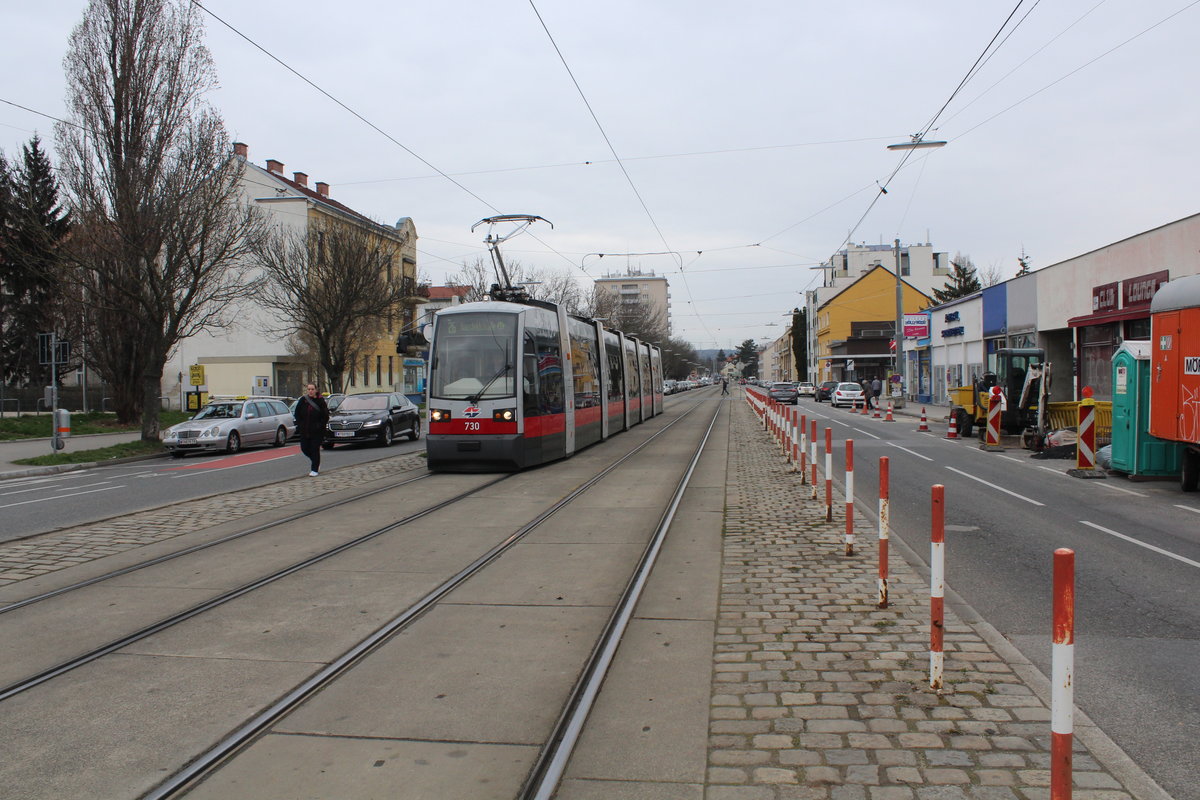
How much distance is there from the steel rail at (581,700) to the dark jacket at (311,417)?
30.8 feet

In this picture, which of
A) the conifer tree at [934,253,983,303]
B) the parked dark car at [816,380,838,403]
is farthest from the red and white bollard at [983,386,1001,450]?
the conifer tree at [934,253,983,303]

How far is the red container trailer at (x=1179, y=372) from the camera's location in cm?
1286

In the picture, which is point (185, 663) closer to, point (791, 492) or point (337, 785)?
point (337, 785)

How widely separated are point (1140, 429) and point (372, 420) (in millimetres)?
18120

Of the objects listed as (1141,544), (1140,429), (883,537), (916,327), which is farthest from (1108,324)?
(883,537)

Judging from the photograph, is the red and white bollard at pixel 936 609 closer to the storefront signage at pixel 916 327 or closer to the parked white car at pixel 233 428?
the parked white car at pixel 233 428

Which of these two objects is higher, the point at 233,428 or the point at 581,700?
the point at 233,428

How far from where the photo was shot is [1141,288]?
27016 mm

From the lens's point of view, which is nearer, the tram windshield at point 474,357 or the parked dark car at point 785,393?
the tram windshield at point 474,357

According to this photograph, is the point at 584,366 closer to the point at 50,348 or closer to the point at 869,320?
the point at 50,348

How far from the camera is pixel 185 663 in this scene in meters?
5.37

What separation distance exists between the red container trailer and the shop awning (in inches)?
571

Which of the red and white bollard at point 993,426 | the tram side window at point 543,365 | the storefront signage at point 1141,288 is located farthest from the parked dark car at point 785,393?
the tram side window at point 543,365

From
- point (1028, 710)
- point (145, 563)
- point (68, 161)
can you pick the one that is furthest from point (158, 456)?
point (1028, 710)
